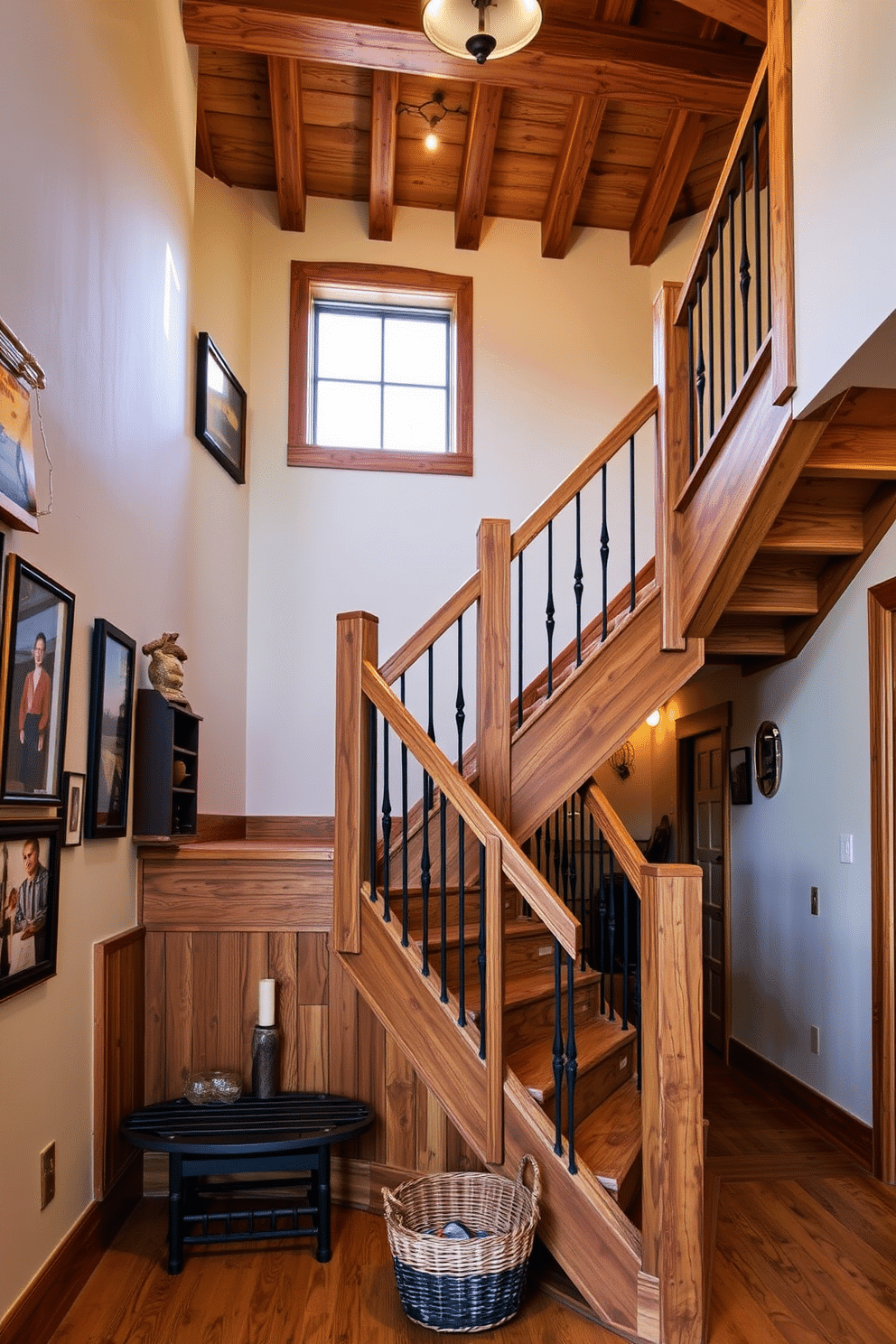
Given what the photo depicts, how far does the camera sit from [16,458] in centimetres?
221

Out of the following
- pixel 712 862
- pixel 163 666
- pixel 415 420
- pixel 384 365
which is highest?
pixel 384 365

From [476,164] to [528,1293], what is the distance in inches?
196

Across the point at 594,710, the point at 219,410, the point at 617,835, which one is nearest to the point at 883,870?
the point at 617,835

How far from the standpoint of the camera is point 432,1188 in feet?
10.1

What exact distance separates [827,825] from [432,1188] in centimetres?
218

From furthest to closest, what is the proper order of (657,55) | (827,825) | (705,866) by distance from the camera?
(705,866)
(657,55)
(827,825)

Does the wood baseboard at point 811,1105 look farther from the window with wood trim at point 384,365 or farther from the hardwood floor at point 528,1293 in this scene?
the window with wood trim at point 384,365

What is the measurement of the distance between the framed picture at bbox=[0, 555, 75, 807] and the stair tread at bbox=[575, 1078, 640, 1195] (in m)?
1.75

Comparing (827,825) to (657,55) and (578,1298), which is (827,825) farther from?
(657,55)

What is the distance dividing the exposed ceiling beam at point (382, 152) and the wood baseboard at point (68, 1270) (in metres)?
4.60

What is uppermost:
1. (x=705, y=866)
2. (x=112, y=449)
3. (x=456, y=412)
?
(x=456, y=412)

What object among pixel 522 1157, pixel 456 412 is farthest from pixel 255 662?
pixel 522 1157

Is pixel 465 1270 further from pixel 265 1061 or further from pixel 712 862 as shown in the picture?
pixel 712 862

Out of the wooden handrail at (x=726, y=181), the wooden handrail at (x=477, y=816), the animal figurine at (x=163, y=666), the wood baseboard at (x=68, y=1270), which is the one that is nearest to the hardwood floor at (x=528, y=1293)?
the wood baseboard at (x=68, y=1270)
